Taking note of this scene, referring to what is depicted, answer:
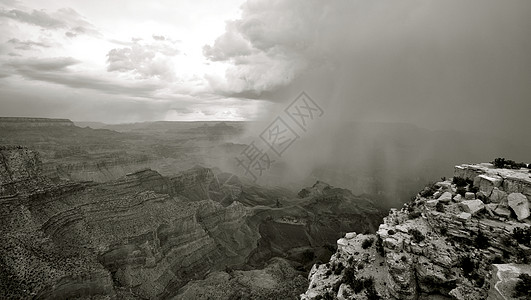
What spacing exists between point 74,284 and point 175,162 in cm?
12582

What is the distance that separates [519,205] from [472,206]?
334cm

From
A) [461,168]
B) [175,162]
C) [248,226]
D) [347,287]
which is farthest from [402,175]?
[347,287]

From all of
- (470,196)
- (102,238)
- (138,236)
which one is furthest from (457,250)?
(102,238)

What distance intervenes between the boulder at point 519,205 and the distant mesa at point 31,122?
17210 cm

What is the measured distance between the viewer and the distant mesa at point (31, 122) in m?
123

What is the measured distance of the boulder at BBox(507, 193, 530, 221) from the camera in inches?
890

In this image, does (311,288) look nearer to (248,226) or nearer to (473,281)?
(473,281)

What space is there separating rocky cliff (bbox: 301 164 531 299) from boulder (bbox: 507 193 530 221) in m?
0.06

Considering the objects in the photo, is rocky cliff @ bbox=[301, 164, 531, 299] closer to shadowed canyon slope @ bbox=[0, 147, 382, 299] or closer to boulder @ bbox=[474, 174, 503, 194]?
boulder @ bbox=[474, 174, 503, 194]

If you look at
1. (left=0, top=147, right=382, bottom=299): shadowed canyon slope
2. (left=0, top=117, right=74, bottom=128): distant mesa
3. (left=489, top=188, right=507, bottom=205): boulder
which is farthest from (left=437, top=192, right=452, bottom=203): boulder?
(left=0, top=117, right=74, bottom=128): distant mesa

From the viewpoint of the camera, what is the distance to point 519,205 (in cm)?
2336

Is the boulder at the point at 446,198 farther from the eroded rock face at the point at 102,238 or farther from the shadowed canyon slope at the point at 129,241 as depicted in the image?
the eroded rock face at the point at 102,238

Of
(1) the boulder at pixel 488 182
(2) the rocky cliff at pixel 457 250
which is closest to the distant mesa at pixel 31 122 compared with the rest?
(2) the rocky cliff at pixel 457 250

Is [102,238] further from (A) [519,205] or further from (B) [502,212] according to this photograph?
(A) [519,205]
